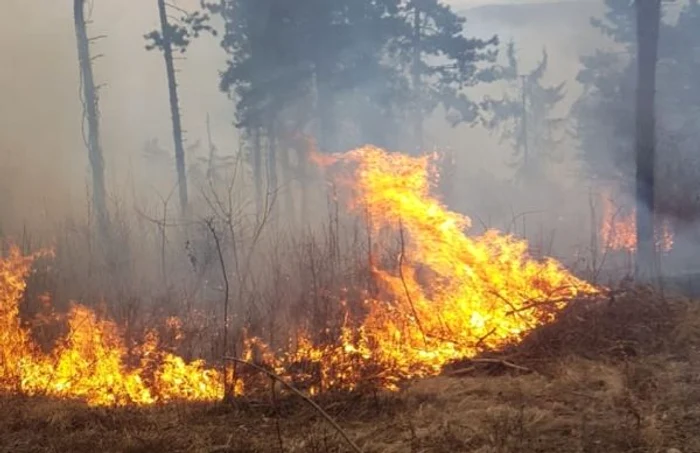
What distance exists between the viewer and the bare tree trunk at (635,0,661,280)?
12531mm

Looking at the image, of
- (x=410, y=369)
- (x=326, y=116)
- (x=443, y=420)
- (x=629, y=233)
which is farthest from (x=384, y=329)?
(x=326, y=116)

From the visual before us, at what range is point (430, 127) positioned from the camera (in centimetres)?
5747

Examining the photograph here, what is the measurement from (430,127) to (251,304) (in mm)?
49676

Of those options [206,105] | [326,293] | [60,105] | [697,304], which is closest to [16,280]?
[326,293]

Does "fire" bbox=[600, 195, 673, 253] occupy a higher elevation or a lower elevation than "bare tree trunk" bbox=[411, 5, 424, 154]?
lower

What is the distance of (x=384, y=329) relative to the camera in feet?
28.8

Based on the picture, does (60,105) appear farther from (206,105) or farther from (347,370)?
(347,370)

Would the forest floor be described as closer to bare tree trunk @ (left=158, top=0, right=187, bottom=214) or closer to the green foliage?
bare tree trunk @ (left=158, top=0, right=187, bottom=214)

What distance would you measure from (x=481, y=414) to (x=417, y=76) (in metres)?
22.3

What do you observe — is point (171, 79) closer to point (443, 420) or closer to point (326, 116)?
point (326, 116)

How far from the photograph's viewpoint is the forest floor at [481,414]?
221 inches

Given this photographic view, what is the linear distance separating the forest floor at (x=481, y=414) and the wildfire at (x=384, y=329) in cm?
48

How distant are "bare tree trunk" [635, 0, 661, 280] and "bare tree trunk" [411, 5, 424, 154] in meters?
14.2

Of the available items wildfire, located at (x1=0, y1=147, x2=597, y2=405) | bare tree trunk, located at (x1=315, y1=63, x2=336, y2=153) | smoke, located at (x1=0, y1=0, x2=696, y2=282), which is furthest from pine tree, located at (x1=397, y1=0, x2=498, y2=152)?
wildfire, located at (x1=0, y1=147, x2=597, y2=405)
